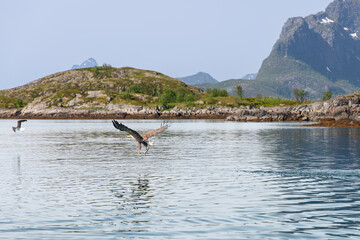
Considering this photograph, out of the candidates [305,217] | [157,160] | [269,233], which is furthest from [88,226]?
[157,160]

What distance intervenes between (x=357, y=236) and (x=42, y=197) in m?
17.0

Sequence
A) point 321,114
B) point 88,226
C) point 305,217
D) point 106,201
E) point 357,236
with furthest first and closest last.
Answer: point 321,114, point 106,201, point 305,217, point 88,226, point 357,236

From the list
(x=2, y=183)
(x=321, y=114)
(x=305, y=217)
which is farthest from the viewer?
(x=321, y=114)

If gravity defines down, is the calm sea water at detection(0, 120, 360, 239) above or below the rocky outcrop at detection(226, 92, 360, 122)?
below

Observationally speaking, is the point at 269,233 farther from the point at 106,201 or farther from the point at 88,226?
the point at 106,201

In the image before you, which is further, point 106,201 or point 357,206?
point 106,201

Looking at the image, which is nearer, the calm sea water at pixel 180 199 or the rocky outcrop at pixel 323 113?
the calm sea water at pixel 180 199

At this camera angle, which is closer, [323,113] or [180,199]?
[180,199]

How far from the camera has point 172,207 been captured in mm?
22812

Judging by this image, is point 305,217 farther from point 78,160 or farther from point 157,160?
point 78,160

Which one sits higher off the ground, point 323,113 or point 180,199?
point 323,113

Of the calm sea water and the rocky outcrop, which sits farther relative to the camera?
the rocky outcrop

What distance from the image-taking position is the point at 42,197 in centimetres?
2573

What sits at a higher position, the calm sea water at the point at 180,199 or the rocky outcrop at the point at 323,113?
the rocky outcrop at the point at 323,113
